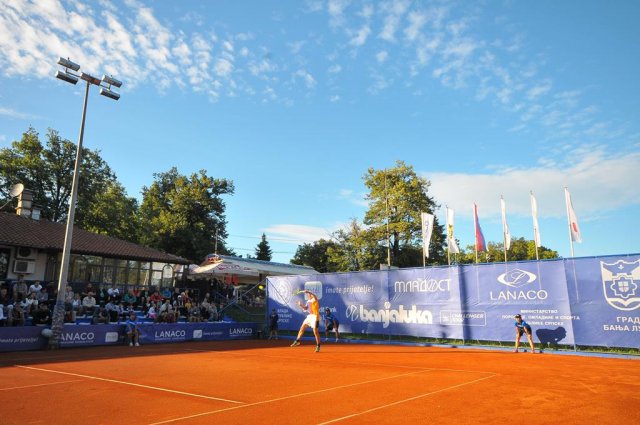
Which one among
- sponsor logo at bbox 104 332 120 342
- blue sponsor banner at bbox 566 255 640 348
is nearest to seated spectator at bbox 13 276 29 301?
sponsor logo at bbox 104 332 120 342

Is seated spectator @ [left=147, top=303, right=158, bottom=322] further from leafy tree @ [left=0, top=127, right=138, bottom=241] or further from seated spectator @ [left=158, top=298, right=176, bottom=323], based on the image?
leafy tree @ [left=0, top=127, right=138, bottom=241]

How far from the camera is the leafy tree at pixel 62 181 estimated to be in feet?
125

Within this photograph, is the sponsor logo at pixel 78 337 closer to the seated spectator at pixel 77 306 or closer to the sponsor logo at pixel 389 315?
the seated spectator at pixel 77 306

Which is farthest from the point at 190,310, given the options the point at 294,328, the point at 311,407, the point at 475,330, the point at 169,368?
the point at 311,407

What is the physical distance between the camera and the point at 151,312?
2247 cm

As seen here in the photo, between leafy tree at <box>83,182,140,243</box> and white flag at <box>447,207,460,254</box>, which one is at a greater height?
leafy tree at <box>83,182,140,243</box>

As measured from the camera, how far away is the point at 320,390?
7.92 meters

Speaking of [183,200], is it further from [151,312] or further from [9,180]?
[151,312]

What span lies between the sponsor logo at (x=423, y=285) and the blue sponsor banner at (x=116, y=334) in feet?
28.8

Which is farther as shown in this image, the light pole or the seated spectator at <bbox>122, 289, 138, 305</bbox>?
the seated spectator at <bbox>122, 289, 138, 305</bbox>

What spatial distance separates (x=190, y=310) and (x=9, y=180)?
25.0m

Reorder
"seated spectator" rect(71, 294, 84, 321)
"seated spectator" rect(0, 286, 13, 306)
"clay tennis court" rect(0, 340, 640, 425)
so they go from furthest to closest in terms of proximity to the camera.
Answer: "seated spectator" rect(71, 294, 84, 321) < "seated spectator" rect(0, 286, 13, 306) < "clay tennis court" rect(0, 340, 640, 425)

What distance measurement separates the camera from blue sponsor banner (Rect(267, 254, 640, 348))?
13.6m

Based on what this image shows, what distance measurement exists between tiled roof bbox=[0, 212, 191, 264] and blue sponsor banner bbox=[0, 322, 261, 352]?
7783 millimetres
